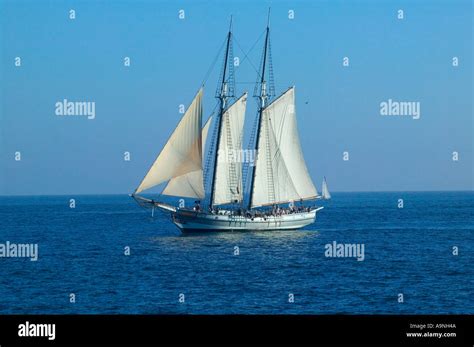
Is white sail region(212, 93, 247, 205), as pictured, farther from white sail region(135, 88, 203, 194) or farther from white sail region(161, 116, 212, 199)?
white sail region(135, 88, 203, 194)

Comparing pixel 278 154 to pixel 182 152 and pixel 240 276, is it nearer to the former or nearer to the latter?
pixel 182 152

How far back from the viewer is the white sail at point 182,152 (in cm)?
6575

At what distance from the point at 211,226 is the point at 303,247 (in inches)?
411

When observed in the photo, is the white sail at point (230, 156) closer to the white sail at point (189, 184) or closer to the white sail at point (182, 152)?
the white sail at point (189, 184)

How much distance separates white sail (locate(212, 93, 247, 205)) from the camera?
7344cm

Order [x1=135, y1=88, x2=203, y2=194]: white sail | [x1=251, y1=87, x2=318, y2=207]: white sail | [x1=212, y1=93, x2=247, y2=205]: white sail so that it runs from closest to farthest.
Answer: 1. [x1=135, y1=88, x2=203, y2=194]: white sail
2. [x1=212, y1=93, x2=247, y2=205]: white sail
3. [x1=251, y1=87, x2=318, y2=207]: white sail

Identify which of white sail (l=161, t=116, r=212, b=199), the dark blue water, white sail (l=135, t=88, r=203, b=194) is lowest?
the dark blue water

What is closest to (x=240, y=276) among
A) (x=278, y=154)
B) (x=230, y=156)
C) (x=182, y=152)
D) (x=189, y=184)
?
(x=182, y=152)

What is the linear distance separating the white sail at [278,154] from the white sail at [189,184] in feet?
25.2

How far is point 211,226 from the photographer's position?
72750 millimetres

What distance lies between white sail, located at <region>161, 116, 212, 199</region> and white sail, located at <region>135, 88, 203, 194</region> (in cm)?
59

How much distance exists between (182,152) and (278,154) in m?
12.0

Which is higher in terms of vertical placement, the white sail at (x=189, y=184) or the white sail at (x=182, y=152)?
the white sail at (x=182, y=152)
